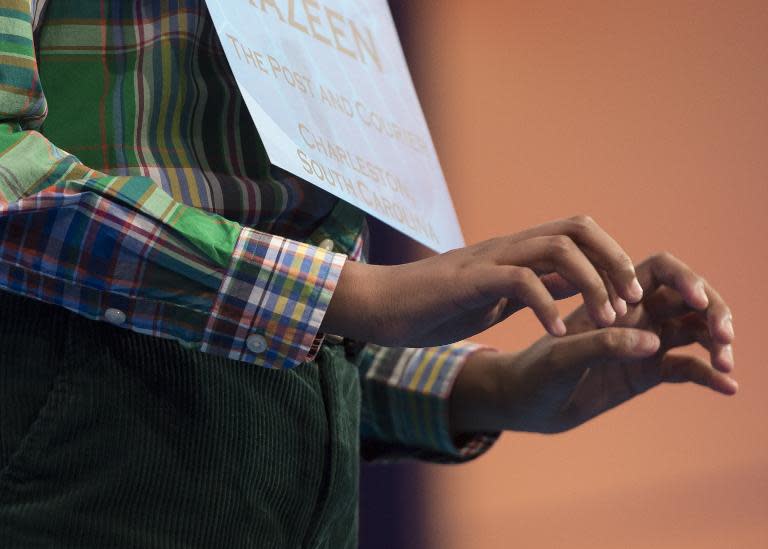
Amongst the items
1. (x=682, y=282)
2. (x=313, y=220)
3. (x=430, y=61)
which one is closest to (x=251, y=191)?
(x=313, y=220)

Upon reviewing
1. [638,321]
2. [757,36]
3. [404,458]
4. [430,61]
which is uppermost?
[757,36]

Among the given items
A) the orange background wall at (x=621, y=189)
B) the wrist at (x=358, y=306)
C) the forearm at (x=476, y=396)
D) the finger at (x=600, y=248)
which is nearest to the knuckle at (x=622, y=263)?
the finger at (x=600, y=248)

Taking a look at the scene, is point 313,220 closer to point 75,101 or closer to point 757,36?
point 75,101

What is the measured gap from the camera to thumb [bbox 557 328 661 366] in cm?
61

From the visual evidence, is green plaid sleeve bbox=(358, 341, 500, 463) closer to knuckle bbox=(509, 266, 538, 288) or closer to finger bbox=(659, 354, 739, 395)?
finger bbox=(659, 354, 739, 395)

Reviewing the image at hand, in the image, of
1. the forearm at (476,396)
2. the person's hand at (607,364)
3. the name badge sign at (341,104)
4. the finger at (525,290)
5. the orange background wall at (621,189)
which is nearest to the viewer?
the finger at (525,290)

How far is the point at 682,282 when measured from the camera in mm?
658

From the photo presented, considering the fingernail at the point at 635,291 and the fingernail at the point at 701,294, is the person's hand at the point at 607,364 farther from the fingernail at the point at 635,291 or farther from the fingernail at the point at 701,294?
the fingernail at the point at 635,291

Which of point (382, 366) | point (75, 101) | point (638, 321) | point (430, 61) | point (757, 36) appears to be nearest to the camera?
point (75, 101)

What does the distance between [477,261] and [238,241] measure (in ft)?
0.43

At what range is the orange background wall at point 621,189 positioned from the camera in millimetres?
1340

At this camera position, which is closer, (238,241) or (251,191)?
(238,241)

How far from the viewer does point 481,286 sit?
466mm

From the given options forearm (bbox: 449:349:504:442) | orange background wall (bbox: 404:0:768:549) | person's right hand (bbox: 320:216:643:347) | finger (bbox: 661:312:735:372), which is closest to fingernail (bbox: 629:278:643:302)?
person's right hand (bbox: 320:216:643:347)
